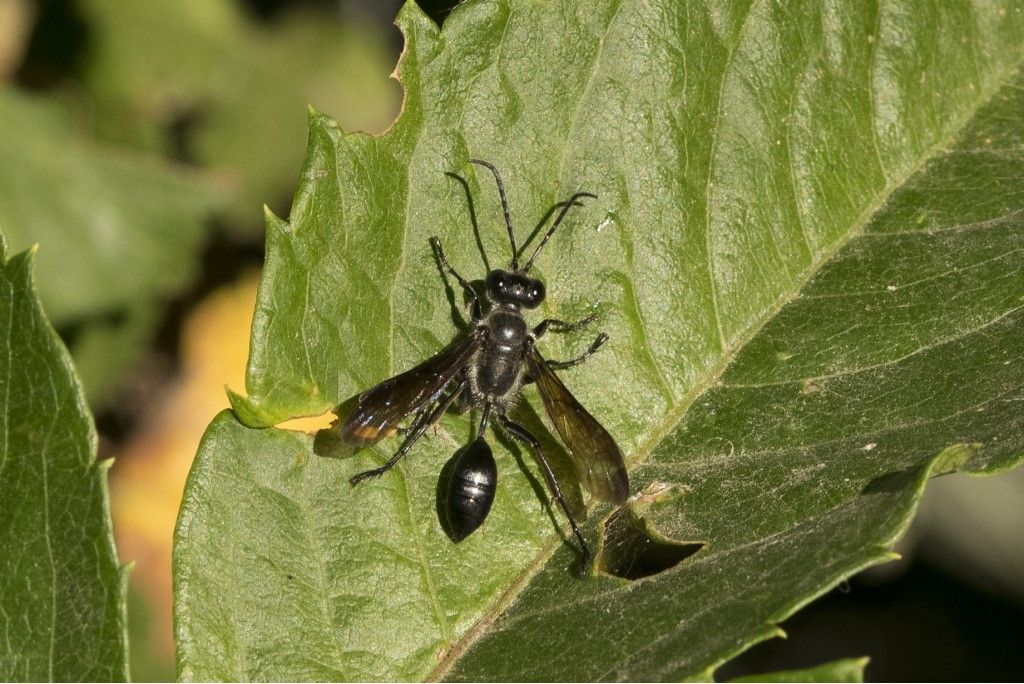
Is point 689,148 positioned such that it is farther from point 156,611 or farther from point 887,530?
point 156,611

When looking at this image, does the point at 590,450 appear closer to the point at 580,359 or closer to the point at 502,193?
the point at 580,359

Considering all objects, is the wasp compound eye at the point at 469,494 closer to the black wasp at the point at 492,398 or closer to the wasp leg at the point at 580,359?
the black wasp at the point at 492,398

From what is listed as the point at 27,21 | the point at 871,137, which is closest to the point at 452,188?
the point at 871,137

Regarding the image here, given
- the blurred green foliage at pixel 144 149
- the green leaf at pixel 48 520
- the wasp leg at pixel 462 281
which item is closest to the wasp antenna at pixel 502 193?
the wasp leg at pixel 462 281

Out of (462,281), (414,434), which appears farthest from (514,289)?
(414,434)

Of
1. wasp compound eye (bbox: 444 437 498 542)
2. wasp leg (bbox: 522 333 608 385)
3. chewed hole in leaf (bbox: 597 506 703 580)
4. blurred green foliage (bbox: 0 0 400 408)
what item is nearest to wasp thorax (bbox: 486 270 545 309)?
wasp leg (bbox: 522 333 608 385)

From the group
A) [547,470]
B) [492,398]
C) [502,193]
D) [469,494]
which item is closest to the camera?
[469,494]
